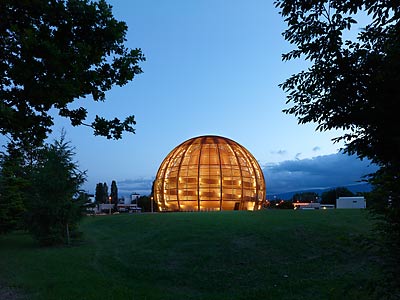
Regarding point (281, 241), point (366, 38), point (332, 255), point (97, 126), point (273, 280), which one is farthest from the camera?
point (281, 241)

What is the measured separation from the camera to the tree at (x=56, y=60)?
512cm

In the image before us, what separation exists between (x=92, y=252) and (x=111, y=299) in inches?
305

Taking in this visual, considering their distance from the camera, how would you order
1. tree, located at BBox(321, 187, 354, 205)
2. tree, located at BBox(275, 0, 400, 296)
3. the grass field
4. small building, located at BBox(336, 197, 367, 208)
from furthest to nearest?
tree, located at BBox(321, 187, 354, 205) → small building, located at BBox(336, 197, 367, 208) → the grass field → tree, located at BBox(275, 0, 400, 296)

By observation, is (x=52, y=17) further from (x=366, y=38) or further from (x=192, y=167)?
(x=192, y=167)

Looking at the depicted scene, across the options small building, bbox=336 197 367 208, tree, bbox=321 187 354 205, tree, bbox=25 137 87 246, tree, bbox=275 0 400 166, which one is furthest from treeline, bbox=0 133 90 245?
tree, bbox=321 187 354 205

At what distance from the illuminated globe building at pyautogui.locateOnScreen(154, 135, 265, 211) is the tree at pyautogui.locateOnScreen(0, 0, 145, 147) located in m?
30.5

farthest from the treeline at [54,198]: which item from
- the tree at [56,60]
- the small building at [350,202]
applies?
the small building at [350,202]

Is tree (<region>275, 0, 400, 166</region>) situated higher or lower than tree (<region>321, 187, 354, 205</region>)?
higher

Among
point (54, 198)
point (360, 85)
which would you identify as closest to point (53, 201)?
point (54, 198)

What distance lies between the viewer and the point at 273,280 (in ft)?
33.1

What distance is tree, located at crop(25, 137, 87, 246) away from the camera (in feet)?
61.8

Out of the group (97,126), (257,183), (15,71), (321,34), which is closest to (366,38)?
(321,34)

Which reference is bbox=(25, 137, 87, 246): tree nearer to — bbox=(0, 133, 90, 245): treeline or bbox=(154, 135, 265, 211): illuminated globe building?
bbox=(0, 133, 90, 245): treeline

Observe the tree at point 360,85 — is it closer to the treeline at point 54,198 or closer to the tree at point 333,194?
the treeline at point 54,198
